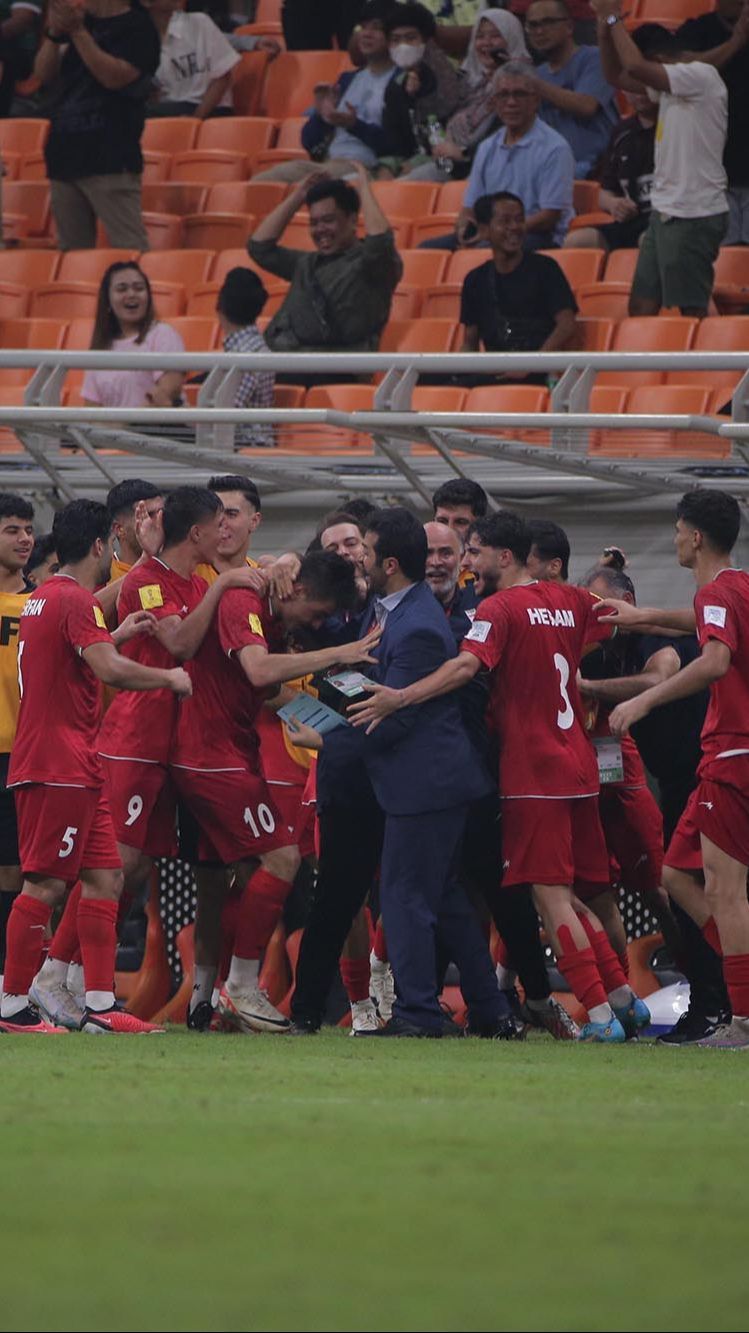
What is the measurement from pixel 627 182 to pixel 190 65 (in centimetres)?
588

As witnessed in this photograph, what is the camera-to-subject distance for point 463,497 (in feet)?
32.3

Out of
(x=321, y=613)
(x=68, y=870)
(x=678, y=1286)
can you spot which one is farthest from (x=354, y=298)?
(x=678, y=1286)

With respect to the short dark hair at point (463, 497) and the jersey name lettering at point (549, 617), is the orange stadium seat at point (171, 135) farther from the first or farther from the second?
the jersey name lettering at point (549, 617)

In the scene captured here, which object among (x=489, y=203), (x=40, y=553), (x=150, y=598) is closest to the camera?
(x=150, y=598)

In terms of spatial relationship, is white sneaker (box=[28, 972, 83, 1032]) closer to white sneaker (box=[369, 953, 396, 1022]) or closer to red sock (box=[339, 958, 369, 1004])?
red sock (box=[339, 958, 369, 1004])

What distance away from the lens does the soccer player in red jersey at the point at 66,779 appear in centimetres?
819

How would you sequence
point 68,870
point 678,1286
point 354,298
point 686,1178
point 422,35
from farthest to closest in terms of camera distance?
point 422,35 < point 354,298 < point 68,870 < point 686,1178 < point 678,1286

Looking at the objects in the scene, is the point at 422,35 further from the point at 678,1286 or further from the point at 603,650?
the point at 678,1286

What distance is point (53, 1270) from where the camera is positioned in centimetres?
407

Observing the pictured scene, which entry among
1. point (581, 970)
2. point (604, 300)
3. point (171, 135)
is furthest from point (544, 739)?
point (171, 135)

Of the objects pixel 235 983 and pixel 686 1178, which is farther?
pixel 235 983

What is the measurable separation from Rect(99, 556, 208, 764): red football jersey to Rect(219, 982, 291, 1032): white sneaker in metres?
0.97

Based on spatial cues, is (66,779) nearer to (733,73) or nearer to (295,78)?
(733,73)

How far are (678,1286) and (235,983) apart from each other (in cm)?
485
